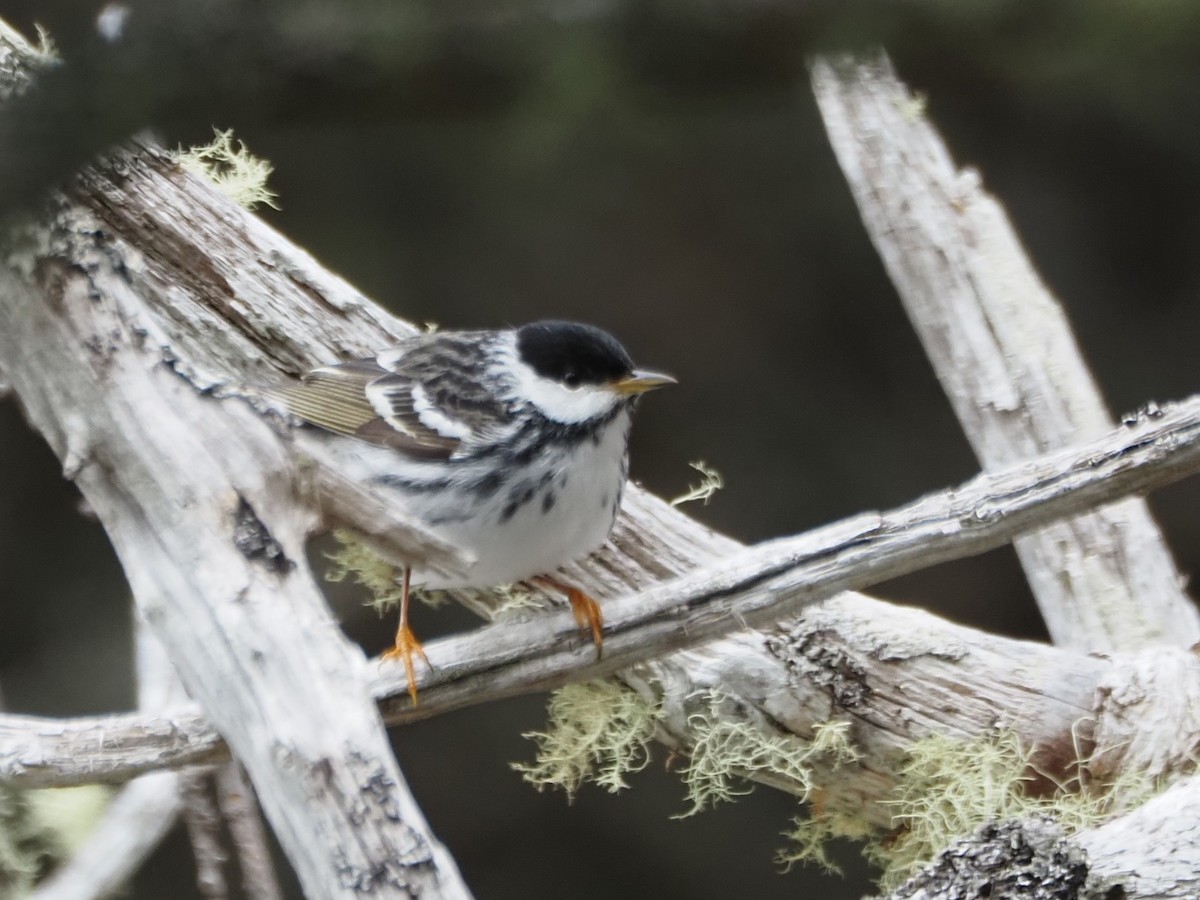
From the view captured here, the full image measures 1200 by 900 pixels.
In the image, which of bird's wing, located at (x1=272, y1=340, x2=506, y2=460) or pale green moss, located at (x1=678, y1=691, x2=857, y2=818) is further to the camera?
pale green moss, located at (x1=678, y1=691, x2=857, y2=818)

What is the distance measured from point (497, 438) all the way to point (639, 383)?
0.26 metres

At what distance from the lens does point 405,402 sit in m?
2.33


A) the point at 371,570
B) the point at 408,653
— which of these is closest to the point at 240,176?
the point at 371,570

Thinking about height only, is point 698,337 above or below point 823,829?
above

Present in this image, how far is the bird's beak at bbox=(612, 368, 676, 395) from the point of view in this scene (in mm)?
2236

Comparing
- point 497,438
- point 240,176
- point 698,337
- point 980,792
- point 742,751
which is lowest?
point 980,792

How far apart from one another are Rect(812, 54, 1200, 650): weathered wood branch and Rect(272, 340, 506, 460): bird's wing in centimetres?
104

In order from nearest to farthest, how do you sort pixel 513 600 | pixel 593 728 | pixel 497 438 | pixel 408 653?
pixel 408 653, pixel 497 438, pixel 593 728, pixel 513 600

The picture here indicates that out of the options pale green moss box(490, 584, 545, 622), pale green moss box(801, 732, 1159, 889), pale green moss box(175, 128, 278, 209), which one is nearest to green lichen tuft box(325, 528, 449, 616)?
pale green moss box(490, 584, 545, 622)

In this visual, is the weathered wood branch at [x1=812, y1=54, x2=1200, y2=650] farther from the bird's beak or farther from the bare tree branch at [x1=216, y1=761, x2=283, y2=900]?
the bare tree branch at [x1=216, y1=761, x2=283, y2=900]

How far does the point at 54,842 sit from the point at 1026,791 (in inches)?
85.6

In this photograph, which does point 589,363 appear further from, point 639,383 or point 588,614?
point 588,614

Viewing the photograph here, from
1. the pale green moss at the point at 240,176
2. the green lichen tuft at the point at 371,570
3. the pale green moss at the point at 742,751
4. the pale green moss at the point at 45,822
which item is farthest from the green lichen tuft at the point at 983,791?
the pale green moss at the point at 45,822

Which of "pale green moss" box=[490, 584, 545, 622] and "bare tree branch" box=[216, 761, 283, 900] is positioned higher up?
"pale green moss" box=[490, 584, 545, 622]
